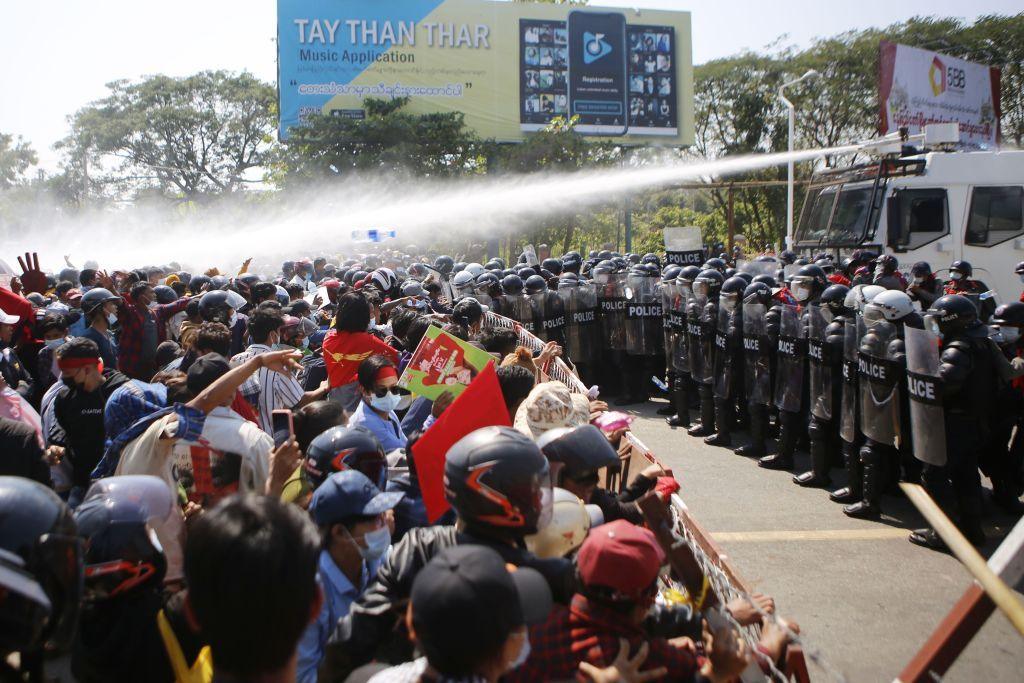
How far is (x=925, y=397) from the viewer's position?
19.8ft

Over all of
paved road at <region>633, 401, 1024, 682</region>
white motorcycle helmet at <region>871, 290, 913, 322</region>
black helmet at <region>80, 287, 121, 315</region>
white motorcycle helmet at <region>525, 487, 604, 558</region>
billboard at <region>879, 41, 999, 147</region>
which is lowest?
paved road at <region>633, 401, 1024, 682</region>

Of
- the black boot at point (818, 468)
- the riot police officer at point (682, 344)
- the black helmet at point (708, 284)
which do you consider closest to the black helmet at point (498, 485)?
the black boot at point (818, 468)

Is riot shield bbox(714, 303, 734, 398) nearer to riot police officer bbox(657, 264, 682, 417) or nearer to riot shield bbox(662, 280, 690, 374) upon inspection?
riot shield bbox(662, 280, 690, 374)

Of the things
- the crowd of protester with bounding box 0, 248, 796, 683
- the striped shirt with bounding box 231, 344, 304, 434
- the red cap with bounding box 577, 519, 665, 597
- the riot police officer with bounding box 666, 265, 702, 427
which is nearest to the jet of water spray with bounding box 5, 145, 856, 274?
the riot police officer with bounding box 666, 265, 702, 427

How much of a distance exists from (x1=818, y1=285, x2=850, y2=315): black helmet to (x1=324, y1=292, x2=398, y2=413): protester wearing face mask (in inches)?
167

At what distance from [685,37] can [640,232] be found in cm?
999

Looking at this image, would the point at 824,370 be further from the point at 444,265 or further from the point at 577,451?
the point at 444,265

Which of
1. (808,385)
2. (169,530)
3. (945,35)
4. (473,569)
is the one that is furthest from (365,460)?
(945,35)

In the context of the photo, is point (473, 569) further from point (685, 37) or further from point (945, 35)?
point (945, 35)

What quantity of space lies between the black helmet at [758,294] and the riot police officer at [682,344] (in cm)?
125

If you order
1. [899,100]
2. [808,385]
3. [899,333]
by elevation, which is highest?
[899,100]

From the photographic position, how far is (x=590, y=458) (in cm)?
343

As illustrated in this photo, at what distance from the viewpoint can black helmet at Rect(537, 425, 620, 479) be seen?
3432mm

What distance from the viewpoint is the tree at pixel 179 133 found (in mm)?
41906
